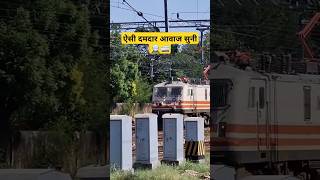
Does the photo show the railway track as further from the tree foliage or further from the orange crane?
the orange crane

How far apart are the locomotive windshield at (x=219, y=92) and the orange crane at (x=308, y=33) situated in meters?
0.99

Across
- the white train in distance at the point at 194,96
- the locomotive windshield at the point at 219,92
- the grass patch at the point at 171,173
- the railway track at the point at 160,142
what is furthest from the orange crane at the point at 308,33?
the grass patch at the point at 171,173

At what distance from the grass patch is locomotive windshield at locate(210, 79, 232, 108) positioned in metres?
0.56

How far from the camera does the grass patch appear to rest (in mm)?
5988

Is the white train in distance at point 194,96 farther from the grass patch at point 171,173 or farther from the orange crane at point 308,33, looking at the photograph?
the orange crane at point 308,33

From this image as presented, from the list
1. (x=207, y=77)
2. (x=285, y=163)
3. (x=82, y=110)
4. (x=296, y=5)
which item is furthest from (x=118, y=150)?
(x=296, y=5)

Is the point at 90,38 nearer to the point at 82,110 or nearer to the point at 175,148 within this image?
the point at 82,110

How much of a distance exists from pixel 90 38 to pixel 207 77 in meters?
1.31

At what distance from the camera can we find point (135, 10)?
6066 millimetres

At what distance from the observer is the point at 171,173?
19.7 ft

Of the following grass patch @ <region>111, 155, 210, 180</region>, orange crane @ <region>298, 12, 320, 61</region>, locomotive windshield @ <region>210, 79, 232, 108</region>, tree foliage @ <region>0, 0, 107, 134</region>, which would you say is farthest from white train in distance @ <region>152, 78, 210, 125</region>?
orange crane @ <region>298, 12, 320, 61</region>

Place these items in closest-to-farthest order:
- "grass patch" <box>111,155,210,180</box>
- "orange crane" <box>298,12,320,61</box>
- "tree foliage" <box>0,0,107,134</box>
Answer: "tree foliage" <box>0,0,107,134</box> → "grass patch" <box>111,155,210,180</box> → "orange crane" <box>298,12,320,61</box>

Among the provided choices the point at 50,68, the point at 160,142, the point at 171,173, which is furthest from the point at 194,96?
the point at 50,68

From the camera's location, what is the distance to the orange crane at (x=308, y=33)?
6246 millimetres
